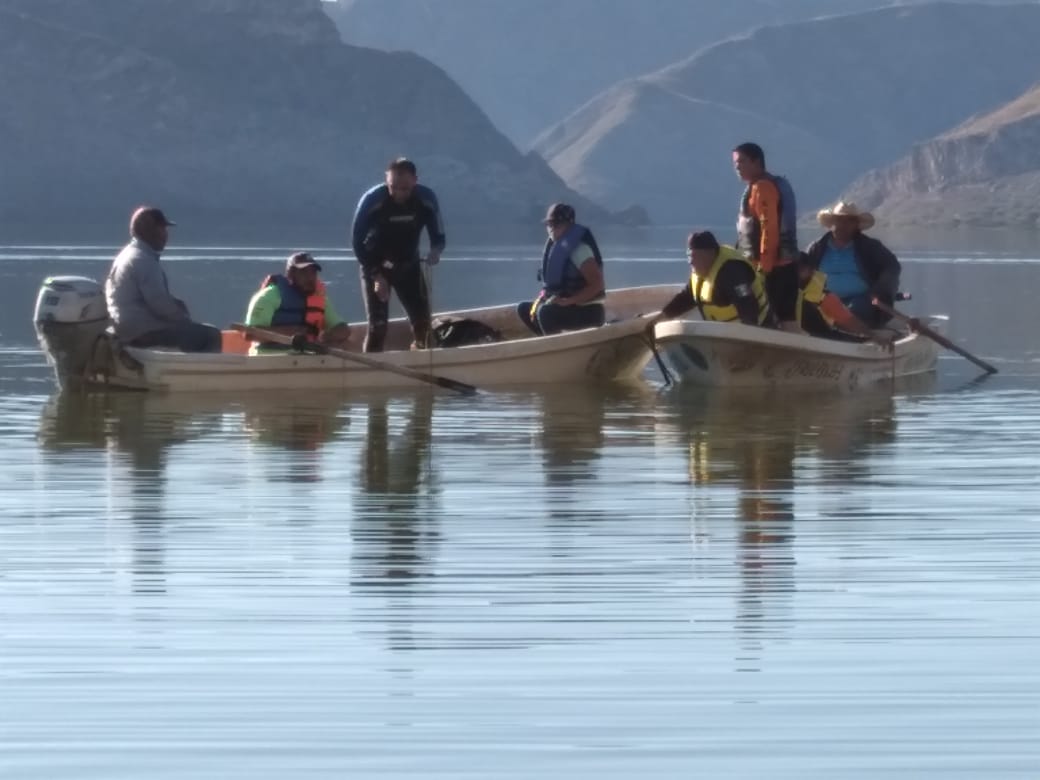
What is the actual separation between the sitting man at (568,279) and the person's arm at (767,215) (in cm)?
147

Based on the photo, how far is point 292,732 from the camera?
7152 millimetres

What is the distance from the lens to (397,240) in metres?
18.7

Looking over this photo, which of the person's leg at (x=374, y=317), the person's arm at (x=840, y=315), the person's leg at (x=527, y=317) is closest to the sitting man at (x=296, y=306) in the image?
the person's leg at (x=374, y=317)

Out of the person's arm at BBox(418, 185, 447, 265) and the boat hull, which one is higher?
the person's arm at BBox(418, 185, 447, 265)

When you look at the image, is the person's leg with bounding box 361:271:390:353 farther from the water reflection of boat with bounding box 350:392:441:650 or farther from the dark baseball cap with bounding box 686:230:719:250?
the dark baseball cap with bounding box 686:230:719:250

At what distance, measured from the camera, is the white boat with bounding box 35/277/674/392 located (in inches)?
710

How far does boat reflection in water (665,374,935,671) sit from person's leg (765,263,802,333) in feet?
1.94

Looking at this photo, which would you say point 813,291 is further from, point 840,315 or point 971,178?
point 971,178

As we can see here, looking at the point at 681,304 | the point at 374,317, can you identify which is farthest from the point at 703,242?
the point at 374,317

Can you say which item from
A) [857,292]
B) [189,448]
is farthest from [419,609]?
[857,292]

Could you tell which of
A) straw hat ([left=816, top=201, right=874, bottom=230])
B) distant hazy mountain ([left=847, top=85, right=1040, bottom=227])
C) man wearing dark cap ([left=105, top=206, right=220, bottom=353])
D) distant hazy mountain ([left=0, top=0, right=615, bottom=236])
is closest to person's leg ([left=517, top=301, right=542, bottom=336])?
straw hat ([left=816, top=201, right=874, bottom=230])

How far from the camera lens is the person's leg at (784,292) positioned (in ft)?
60.5

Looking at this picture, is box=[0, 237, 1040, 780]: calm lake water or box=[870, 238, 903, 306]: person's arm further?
box=[870, 238, 903, 306]: person's arm

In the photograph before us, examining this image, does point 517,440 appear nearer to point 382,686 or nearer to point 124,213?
point 382,686
